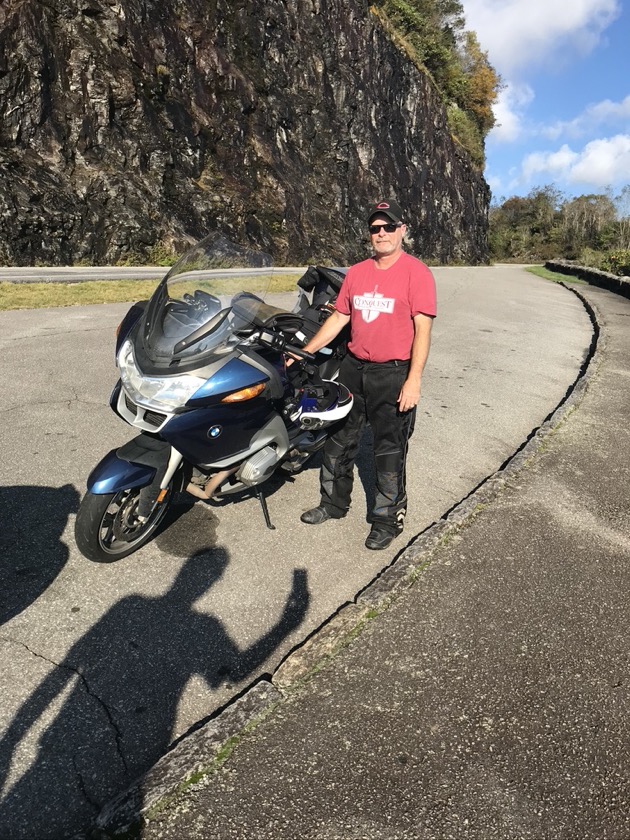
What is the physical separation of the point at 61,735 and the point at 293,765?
0.93 metres

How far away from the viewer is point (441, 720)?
2.50 m

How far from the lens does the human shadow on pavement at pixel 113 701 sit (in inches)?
82.8

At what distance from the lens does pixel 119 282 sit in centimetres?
1580

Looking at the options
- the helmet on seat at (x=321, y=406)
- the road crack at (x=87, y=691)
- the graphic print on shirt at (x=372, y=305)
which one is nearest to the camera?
the road crack at (x=87, y=691)

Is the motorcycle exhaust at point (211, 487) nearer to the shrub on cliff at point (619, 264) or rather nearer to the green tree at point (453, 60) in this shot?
the shrub on cliff at point (619, 264)

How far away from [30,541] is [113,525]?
0.61m

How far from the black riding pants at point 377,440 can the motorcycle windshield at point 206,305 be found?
81 centimetres

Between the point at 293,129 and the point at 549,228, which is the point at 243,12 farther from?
the point at 549,228

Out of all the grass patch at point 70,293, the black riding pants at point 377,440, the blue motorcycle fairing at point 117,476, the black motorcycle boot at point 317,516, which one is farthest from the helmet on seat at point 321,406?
the grass patch at point 70,293

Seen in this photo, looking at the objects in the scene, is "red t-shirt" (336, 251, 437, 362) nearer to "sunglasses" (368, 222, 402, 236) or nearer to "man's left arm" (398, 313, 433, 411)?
"man's left arm" (398, 313, 433, 411)

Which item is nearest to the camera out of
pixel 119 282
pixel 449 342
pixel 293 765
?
pixel 293 765

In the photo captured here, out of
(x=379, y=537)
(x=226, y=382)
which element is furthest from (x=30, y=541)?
(x=379, y=537)

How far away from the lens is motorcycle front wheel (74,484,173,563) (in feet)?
10.9

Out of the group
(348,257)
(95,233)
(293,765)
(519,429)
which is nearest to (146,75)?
(95,233)
